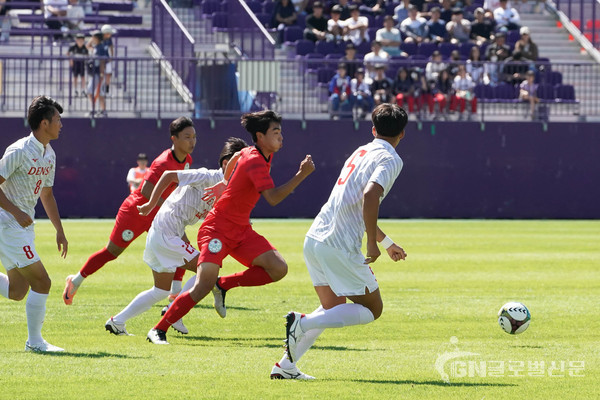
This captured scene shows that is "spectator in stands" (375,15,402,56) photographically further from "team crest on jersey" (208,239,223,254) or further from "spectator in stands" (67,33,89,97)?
"team crest on jersey" (208,239,223,254)

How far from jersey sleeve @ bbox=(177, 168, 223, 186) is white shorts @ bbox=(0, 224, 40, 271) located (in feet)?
5.68

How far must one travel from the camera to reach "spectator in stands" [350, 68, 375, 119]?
28953 millimetres

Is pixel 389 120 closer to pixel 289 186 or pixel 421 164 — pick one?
pixel 289 186

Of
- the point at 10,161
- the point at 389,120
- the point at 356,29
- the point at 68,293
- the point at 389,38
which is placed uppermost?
the point at 356,29

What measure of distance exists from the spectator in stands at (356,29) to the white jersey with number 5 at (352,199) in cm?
2472

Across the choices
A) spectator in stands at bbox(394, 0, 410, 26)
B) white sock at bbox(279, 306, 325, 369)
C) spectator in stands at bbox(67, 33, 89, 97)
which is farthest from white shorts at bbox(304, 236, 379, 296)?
spectator in stands at bbox(394, 0, 410, 26)

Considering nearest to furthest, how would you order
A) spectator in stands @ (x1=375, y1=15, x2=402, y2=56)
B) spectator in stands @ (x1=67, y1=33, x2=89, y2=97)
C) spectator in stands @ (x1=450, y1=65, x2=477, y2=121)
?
spectator in stands @ (x1=67, y1=33, x2=89, y2=97)
spectator in stands @ (x1=450, y1=65, x2=477, y2=121)
spectator in stands @ (x1=375, y1=15, x2=402, y2=56)

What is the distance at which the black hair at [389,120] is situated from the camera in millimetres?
7906

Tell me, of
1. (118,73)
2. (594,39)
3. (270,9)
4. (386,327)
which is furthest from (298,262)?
(594,39)

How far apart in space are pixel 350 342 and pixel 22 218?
3.20m

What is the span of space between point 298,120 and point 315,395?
22.0m

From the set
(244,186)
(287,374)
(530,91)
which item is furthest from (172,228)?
(530,91)

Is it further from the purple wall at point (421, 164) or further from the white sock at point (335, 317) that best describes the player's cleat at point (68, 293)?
the purple wall at point (421, 164)

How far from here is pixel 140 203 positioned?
39.8ft
